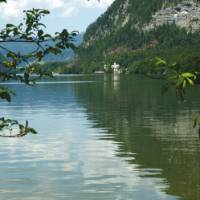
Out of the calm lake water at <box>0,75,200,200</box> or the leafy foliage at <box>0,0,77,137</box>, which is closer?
the leafy foliage at <box>0,0,77,137</box>

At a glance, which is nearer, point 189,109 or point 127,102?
point 189,109

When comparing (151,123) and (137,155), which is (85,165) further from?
(151,123)

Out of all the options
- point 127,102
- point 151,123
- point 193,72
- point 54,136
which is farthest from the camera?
point 127,102

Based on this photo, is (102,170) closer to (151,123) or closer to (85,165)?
(85,165)

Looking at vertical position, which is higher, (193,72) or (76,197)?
(193,72)

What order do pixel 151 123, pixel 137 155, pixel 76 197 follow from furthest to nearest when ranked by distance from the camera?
pixel 151 123 < pixel 137 155 < pixel 76 197

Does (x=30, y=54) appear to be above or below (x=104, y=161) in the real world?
above

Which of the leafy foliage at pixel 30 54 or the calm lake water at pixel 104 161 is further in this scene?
the calm lake water at pixel 104 161

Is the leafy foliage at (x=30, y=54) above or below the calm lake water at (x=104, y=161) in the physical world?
above

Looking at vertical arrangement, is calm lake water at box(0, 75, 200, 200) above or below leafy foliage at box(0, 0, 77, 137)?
below

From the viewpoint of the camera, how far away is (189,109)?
253 ft

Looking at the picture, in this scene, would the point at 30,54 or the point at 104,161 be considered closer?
the point at 30,54

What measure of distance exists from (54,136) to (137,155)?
43.8ft

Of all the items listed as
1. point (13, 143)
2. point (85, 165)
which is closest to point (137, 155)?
point (85, 165)
